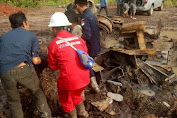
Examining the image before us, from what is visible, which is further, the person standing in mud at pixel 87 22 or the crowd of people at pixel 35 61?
the person standing in mud at pixel 87 22

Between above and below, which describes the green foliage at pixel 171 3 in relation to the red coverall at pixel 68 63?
above

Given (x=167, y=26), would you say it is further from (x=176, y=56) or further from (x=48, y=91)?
(x=48, y=91)

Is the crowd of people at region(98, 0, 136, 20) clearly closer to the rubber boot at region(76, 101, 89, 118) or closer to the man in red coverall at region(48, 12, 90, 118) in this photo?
the man in red coverall at region(48, 12, 90, 118)

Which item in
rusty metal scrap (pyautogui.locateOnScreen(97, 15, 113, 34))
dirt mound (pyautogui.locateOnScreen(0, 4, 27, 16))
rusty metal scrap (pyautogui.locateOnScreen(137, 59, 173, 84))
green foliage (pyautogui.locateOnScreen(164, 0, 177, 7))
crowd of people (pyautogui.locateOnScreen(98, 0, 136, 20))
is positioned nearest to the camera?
rusty metal scrap (pyautogui.locateOnScreen(137, 59, 173, 84))

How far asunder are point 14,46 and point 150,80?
3.31 m

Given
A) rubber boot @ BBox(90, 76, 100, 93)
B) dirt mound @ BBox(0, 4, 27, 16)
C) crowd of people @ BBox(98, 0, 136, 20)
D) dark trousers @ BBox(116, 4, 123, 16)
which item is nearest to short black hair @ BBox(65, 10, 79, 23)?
rubber boot @ BBox(90, 76, 100, 93)

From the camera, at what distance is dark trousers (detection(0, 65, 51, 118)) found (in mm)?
2408

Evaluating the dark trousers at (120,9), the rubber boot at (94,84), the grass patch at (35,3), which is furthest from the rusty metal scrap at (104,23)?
the grass patch at (35,3)

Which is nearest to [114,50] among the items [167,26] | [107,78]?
[107,78]

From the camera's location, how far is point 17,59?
7.83 feet

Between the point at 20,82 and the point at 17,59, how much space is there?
359mm

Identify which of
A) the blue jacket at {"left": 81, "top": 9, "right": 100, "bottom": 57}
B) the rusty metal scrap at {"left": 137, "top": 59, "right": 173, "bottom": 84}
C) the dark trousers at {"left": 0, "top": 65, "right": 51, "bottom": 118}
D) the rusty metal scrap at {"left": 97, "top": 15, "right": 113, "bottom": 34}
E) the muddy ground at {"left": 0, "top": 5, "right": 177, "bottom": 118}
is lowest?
the muddy ground at {"left": 0, "top": 5, "right": 177, "bottom": 118}

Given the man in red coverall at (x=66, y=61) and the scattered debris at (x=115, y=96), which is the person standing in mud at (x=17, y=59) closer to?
the man in red coverall at (x=66, y=61)

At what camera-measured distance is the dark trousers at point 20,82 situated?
2408 millimetres
